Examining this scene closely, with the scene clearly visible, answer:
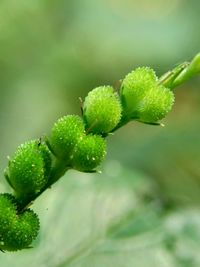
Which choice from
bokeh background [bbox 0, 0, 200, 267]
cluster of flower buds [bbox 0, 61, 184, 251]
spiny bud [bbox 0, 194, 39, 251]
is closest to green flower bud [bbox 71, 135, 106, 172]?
cluster of flower buds [bbox 0, 61, 184, 251]

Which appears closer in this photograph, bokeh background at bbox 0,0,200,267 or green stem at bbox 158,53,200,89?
green stem at bbox 158,53,200,89

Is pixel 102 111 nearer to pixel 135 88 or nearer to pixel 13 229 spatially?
pixel 135 88

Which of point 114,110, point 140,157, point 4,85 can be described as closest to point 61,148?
point 114,110

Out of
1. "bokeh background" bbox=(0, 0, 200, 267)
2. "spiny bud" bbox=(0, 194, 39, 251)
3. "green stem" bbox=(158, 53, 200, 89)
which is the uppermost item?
"green stem" bbox=(158, 53, 200, 89)

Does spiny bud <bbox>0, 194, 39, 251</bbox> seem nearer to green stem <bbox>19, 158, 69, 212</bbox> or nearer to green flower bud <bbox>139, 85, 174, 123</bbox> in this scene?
green stem <bbox>19, 158, 69, 212</bbox>

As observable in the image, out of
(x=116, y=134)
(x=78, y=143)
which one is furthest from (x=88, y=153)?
(x=116, y=134)

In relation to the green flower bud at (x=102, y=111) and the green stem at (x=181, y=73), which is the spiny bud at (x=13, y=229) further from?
the green stem at (x=181, y=73)
